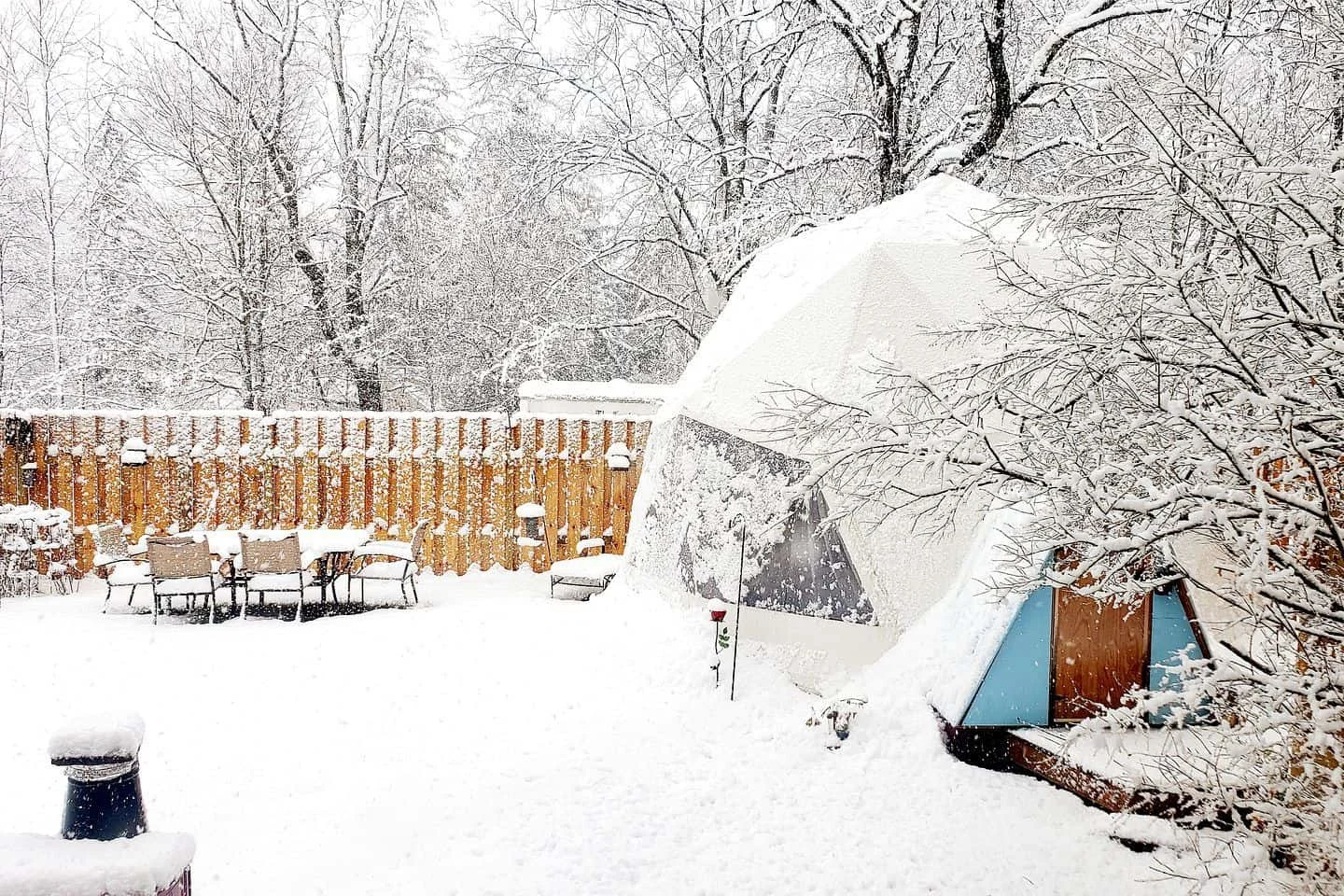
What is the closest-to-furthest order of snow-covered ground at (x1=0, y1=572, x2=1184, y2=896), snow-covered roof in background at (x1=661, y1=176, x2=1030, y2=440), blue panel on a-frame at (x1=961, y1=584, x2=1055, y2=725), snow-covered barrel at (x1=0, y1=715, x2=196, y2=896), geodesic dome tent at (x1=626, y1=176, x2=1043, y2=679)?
snow-covered barrel at (x1=0, y1=715, x2=196, y2=896)
snow-covered ground at (x1=0, y1=572, x2=1184, y2=896)
blue panel on a-frame at (x1=961, y1=584, x2=1055, y2=725)
geodesic dome tent at (x1=626, y1=176, x2=1043, y2=679)
snow-covered roof in background at (x1=661, y1=176, x2=1030, y2=440)

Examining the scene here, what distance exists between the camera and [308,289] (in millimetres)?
15289

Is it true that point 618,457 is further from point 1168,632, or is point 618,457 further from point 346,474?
point 1168,632

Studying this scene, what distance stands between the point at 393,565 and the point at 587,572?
264cm

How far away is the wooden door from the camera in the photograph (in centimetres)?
523

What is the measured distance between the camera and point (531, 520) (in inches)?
435

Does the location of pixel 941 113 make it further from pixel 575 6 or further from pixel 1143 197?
pixel 1143 197

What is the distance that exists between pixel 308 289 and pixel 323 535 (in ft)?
22.8

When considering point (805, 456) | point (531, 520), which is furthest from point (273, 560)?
point (805, 456)

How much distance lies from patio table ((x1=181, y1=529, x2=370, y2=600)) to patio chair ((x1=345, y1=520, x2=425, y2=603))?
0.16m

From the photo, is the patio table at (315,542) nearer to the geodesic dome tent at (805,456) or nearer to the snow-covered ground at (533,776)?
the snow-covered ground at (533,776)

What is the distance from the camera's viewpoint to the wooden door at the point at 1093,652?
5.23 metres

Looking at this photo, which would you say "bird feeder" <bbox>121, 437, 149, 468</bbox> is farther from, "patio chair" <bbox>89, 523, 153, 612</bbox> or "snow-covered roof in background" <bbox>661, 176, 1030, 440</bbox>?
"snow-covered roof in background" <bbox>661, 176, 1030, 440</bbox>

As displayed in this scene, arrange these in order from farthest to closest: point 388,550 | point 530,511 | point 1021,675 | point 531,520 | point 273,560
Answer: point 531,520 < point 530,511 < point 388,550 < point 273,560 < point 1021,675

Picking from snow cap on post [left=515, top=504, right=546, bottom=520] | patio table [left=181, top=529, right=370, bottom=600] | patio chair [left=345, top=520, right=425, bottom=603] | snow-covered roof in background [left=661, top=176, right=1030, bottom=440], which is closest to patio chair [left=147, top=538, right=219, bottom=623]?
patio table [left=181, top=529, right=370, bottom=600]
